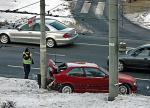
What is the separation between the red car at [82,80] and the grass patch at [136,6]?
1008 inches

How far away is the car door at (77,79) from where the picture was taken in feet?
60.6

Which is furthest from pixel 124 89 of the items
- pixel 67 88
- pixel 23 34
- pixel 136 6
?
pixel 136 6

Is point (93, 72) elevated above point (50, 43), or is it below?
below

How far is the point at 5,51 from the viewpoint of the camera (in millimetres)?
26875

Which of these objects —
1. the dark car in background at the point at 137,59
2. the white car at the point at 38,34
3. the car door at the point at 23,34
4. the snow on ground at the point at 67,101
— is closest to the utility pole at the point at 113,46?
the snow on ground at the point at 67,101

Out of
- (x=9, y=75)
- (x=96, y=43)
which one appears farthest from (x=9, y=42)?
(x=9, y=75)

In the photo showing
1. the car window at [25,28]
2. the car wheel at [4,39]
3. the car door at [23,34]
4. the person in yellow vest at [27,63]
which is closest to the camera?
the person in yellow vest at [27,63]

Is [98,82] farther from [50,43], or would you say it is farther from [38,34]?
[38,34]

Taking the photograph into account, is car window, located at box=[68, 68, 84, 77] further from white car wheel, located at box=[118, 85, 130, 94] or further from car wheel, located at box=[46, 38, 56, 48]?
car wheel, located at box=[46, 38, 56, 48]

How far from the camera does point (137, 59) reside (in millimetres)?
23344

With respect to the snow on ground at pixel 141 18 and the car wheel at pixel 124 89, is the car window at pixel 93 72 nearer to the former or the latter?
the car wheel at pixel 124 89

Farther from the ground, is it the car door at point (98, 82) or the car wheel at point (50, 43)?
the car wheel at point (50, 43)

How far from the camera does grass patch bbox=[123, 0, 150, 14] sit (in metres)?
44.2

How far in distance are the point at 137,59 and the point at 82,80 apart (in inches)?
217
